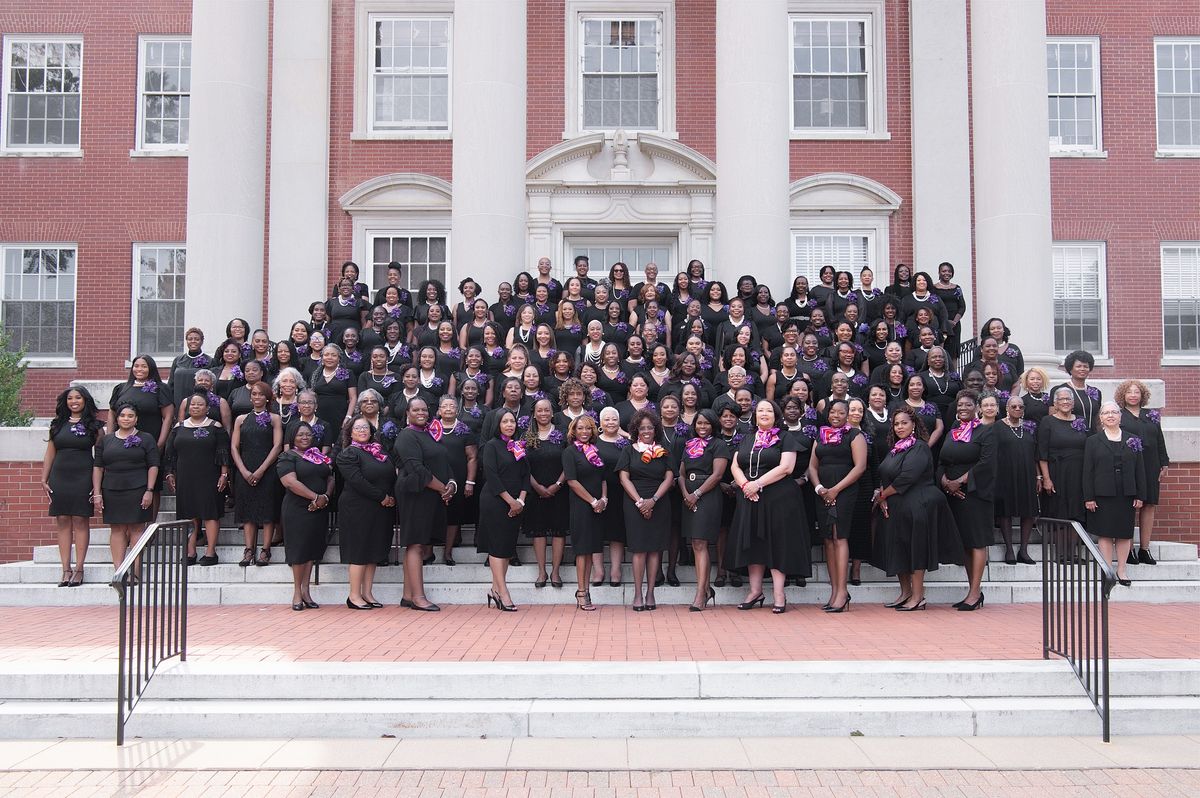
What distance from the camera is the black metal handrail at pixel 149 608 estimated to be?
728 cm

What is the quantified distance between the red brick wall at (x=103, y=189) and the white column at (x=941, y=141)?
13.9 m

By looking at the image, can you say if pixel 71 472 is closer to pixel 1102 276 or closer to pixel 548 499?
pixel 548 499

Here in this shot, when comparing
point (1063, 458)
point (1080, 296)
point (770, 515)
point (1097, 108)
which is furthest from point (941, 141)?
point (770, 515)

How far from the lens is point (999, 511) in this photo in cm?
1147

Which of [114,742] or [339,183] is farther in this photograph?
[339,183]

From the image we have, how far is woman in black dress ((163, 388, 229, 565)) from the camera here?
1127cm

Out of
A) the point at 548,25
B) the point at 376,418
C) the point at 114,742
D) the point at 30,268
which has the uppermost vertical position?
the point at 548,25

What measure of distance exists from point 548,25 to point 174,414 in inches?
455

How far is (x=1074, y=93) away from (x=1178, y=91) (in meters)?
2.04

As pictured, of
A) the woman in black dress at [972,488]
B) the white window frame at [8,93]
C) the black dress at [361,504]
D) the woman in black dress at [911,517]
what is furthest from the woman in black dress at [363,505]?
the white window frame at [8,93]

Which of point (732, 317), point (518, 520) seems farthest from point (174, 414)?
point (732, 317)

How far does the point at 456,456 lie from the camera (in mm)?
11164

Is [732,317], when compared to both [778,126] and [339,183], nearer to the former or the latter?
[778,126]

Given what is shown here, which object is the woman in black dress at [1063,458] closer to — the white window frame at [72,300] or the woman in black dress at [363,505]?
the woman in black dress at [363,505]
